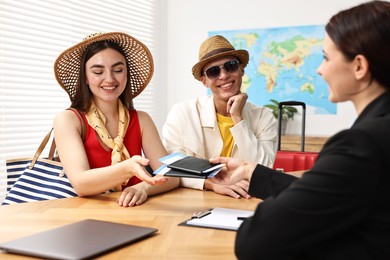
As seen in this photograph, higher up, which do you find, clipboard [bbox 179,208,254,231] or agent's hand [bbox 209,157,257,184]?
agent's hand [bbox 209,157,257,184]

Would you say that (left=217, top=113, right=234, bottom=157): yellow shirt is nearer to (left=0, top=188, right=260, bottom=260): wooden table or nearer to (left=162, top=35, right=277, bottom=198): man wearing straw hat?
(left=162, top=35, right=277, bottom=198): man wearing straw hat

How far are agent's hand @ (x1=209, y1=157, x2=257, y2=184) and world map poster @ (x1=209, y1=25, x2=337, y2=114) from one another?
341 centimetres

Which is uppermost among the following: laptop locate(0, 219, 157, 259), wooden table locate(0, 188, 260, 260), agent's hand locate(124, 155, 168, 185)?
agent's hand locate(124, 155, 168, 185)

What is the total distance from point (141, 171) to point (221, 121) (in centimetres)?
97

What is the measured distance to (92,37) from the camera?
2.13m

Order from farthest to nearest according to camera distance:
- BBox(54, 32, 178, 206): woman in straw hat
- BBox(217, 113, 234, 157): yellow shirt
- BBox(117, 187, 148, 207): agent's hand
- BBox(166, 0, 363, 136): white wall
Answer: BBox(166, 0, 363, 136): white wall
BBox(217, 113, 234, 157): yellow shirt
BBox(54, 32, 178, 206): woman in straw hat
BBox(117, 187, 148, 207): agent's hand

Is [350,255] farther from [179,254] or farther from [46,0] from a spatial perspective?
[46,0]

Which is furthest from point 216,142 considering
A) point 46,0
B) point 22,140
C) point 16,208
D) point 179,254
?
point 46,0

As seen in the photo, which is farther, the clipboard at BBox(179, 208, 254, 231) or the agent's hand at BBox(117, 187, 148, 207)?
the agent's hand at BBox(117, 187, 148, 207)

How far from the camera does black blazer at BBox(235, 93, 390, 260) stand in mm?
861

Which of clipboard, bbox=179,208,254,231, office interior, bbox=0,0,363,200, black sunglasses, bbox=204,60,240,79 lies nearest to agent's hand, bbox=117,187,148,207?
clipboard, bbox=179,208,254,231

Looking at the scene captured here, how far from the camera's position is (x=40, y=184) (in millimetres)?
1920

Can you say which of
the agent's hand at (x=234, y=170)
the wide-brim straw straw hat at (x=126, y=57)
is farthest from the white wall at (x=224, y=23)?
the agent's hand at (x=234, y=170)

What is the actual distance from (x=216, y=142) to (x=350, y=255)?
1584 millimetres
